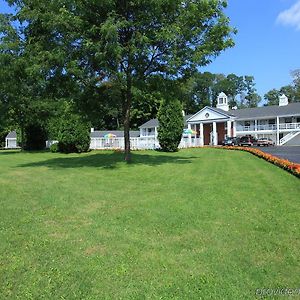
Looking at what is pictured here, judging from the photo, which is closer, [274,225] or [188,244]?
[188,244]

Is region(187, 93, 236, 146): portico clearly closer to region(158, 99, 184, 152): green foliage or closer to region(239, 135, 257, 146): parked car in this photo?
region(239, 135, 257, 146): parked car

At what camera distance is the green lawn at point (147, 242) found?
13.0 ft

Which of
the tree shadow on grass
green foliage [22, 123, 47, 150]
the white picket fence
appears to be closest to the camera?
the tree shadow on grass

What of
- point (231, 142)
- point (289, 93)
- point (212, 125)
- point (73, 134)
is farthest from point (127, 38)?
point (289, 93)

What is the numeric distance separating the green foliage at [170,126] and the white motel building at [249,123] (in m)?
23.1

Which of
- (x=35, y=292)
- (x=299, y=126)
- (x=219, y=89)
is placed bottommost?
(x=35, y=292)

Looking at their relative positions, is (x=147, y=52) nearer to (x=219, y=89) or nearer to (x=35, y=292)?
(x=35, y=292)

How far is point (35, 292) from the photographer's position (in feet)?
12.6

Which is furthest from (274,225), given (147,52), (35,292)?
(147,52)

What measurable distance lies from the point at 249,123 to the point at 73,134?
38.0 meters

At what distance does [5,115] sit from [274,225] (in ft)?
91.7

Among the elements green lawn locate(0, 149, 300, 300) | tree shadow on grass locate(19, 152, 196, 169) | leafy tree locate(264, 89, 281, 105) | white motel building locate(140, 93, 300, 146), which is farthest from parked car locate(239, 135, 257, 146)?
leafy tree locate(264, 89, 281, 105)

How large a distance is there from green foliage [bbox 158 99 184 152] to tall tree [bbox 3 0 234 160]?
12109 mm

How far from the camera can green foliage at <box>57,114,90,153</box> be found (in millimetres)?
26547
